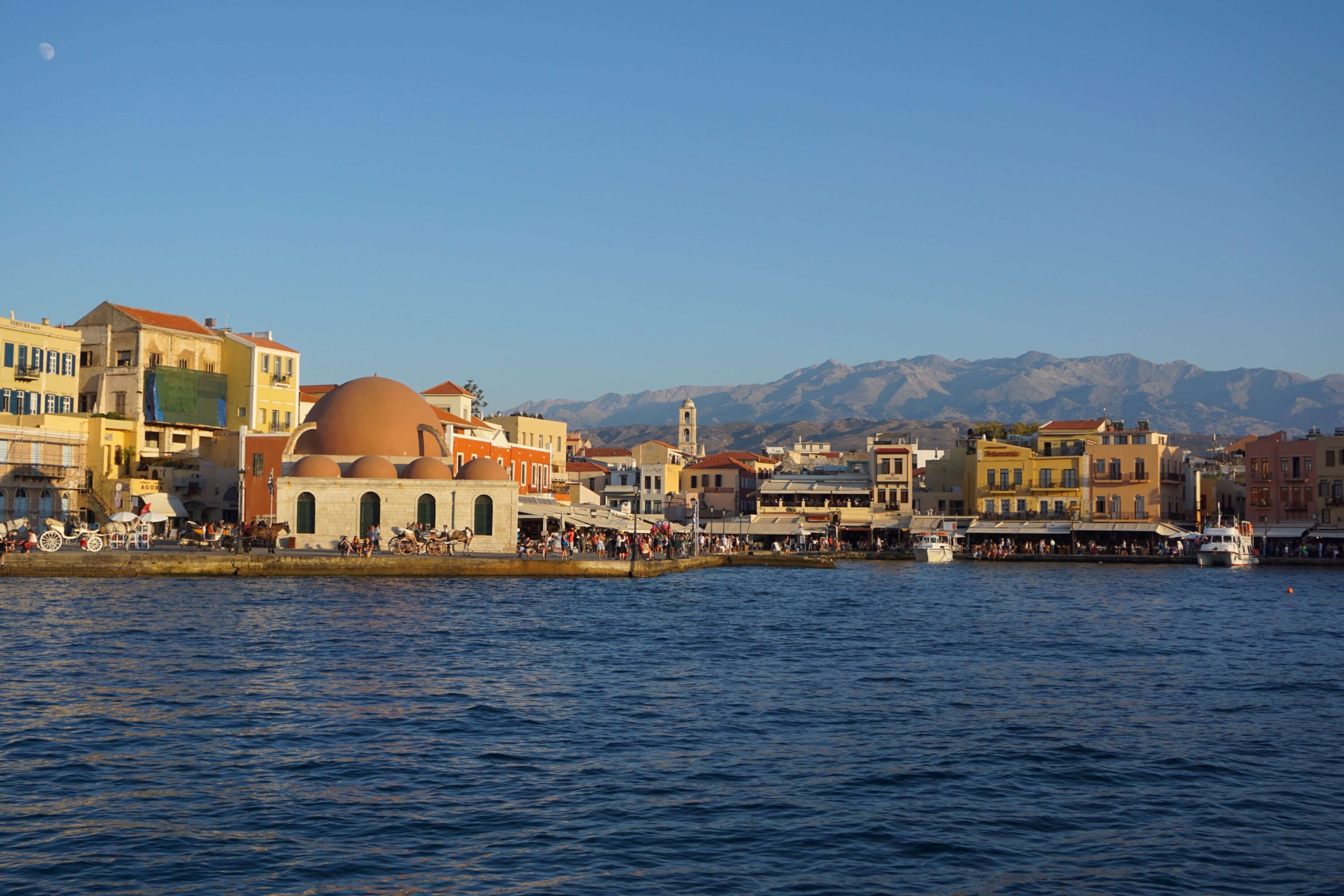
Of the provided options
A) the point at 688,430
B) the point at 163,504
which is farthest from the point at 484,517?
the point at 688,430

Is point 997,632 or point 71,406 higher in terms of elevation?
point 71,406

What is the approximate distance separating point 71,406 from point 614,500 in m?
34.4

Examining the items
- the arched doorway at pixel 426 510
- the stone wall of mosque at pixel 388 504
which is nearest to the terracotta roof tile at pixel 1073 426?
the stone wall of mosque at pixel 388 504

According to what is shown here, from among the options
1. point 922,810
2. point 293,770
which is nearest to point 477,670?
point 293,770

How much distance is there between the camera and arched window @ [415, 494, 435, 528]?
46094mm

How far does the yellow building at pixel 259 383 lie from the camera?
6000cm

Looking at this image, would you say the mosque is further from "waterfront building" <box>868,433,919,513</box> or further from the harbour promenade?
"waterfront building" <box>868,433,919,513</box>

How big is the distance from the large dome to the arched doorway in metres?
3.21

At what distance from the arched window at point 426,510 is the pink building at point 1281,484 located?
138 ft

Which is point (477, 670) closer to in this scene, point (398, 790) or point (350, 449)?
point (398, 790)

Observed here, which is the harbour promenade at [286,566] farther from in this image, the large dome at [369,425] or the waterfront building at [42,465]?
the waterfront building at [42,465]

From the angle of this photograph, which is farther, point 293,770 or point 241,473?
point 241,473

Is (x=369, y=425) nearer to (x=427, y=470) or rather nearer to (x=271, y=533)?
(x=427, y=470)

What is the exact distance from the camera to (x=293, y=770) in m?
13.9
